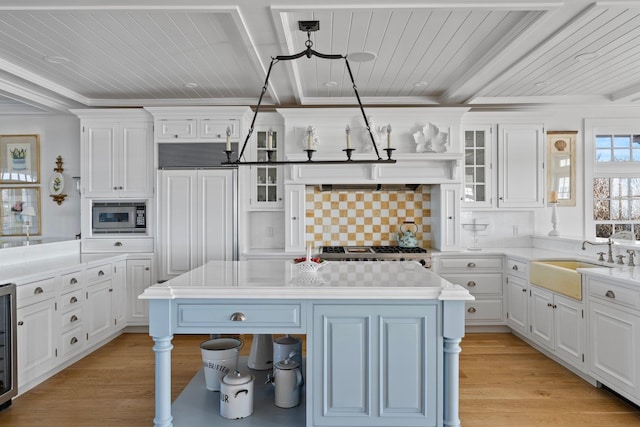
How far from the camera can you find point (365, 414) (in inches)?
87.1

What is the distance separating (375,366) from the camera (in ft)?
7.27

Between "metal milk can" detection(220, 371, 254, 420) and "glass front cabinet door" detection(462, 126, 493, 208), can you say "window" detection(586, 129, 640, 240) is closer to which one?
"glass front cabinet door" detection(462, 126, 493, 208)

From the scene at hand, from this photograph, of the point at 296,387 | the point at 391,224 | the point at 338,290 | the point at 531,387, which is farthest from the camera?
the point at 391,224

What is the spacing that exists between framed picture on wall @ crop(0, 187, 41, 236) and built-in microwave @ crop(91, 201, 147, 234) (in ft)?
3.33

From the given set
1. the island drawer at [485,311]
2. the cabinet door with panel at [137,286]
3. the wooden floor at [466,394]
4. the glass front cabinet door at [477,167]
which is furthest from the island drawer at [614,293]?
the cabinet door with panel at [137,286]

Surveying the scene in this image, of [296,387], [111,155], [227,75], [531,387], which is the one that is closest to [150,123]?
[111,155]

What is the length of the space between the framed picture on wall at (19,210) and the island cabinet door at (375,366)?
4458 millimetres

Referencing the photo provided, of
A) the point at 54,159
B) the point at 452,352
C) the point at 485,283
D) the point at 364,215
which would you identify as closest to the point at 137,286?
the point at 54,159

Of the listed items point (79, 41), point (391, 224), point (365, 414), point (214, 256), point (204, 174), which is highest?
point (79, 41)

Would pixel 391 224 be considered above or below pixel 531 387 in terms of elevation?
above

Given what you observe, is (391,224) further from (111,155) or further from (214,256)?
(111,155)

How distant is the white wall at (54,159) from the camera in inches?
198

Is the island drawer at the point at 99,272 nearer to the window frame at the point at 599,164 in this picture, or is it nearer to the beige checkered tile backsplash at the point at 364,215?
the beige checkered tile backsplash at the point at 364,215

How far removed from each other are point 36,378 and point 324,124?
351cm
